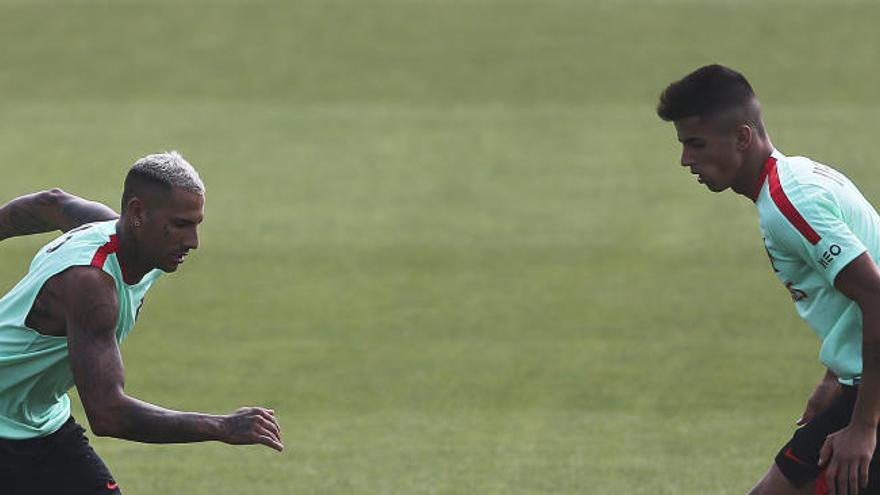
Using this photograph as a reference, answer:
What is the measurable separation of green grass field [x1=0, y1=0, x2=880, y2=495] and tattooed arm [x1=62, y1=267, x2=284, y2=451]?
154 inches

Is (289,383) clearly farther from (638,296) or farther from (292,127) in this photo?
(292,127)

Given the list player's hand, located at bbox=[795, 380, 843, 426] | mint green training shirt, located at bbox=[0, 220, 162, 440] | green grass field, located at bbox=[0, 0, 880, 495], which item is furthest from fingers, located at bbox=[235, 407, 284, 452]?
green grass field, located at bbox=[0, 0, 880, 495]

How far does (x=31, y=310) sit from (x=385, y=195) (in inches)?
565

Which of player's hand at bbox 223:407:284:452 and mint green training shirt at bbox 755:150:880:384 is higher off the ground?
mint green training shirt at bbox 755:150:880:384

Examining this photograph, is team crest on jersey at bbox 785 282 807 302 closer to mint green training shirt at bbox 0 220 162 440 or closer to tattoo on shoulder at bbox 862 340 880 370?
tattoo on shoulder at bbox 862 340 880 370

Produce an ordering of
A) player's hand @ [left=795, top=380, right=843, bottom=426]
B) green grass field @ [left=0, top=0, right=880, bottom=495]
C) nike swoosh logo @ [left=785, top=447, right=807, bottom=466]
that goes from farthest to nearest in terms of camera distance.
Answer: green grass field @ [left=0, top=0, right=880, bottom=495] → player's hand @ [left=795, top=380, right=843, bottom=426] → nike swoosh logo @ [left=785, top=447, right=807, bottom=466]

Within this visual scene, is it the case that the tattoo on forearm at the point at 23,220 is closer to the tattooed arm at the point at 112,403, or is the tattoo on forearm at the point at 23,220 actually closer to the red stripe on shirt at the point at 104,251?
the red stripe on shirt at the point at 104,251

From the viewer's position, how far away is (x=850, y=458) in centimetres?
623

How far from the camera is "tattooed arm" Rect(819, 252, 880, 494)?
6086 mm

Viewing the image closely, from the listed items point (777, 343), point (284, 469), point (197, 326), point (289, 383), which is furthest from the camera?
point (197, 326)

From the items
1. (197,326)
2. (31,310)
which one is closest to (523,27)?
(197,326)

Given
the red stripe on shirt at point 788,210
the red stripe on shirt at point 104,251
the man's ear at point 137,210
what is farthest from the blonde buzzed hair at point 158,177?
the red stripe on shirt at point 788,210

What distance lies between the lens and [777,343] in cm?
1405

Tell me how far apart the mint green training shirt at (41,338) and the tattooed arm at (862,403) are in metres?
2.89
